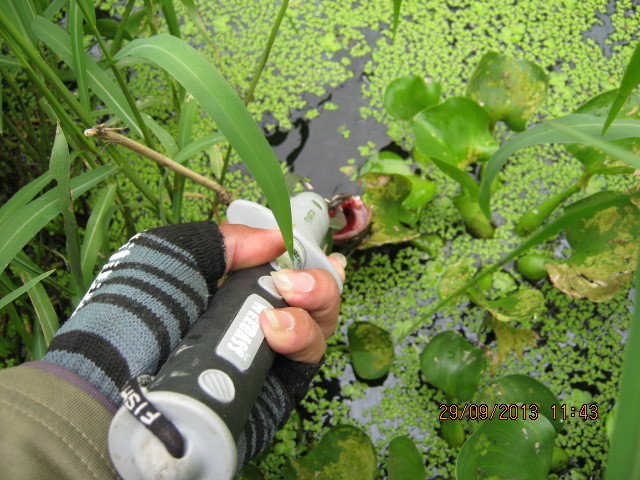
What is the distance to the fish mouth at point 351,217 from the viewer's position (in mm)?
1121

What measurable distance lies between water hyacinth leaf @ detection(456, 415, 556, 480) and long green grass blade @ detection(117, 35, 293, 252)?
18.9 inches

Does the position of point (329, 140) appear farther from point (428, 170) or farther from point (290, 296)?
point (290, 296)

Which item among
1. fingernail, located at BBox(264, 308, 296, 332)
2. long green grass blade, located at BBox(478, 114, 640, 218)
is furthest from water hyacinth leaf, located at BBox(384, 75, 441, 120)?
fingernail, located at BBox(264, 308, 296, 332)

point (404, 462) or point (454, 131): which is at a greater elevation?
point (454, 131)

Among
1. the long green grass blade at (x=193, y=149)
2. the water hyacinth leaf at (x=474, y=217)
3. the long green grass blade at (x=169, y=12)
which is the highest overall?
the long green grass blade at (x=169, y=12)

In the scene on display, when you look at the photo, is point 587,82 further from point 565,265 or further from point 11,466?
point 11,466

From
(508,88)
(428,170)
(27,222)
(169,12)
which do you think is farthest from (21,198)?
(508,88)

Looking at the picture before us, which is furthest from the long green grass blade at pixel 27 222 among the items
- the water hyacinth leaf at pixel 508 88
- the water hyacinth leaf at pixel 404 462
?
the water hyacinth leaf at pixel 508 88

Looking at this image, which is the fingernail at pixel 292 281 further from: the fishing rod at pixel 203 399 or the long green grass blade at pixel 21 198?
the long green grass blade at pixel 21 198

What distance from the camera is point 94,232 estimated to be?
0.83 metres

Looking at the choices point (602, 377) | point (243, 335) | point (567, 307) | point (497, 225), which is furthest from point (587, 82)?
point (243, 335)

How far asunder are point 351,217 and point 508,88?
0.43 meters

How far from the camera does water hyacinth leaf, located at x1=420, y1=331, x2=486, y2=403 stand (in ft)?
3.20

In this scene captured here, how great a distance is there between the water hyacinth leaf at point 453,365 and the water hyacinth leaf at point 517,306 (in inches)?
2.9
